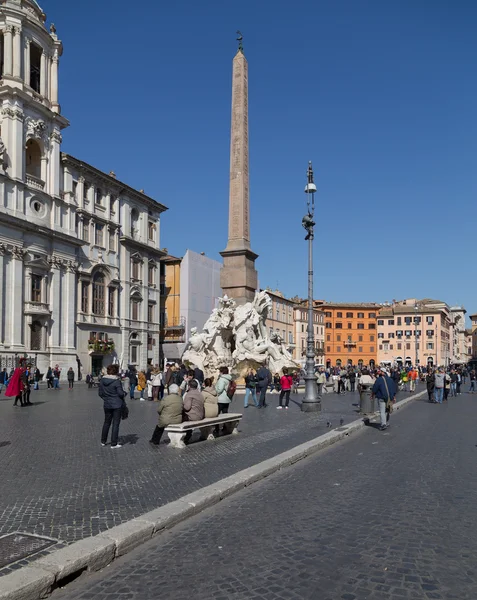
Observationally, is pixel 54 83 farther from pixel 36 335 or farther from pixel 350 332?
pixel 350 332

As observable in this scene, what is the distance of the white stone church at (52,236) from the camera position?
35.2 meters

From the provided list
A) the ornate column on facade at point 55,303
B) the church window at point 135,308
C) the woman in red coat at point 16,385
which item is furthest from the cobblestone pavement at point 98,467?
the church window at point 135,308

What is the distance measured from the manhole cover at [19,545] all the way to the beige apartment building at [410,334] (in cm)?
8859

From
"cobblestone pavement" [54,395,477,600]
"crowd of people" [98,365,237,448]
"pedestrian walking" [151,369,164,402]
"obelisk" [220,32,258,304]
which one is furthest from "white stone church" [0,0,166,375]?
"cobblestone pavement" [54,395,477,600]

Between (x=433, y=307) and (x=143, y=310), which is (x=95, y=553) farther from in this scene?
(x=433, y=307)

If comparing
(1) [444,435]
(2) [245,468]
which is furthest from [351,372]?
(2) [245,468]

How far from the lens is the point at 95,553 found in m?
4.17

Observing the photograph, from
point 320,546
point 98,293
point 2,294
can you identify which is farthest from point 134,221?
point 320,546

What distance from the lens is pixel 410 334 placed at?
91.2 m

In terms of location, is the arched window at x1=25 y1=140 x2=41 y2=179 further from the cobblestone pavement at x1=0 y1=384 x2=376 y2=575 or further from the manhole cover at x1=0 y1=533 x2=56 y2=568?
the manhole cover at x1=0 y1=533 x2=56 y2=568

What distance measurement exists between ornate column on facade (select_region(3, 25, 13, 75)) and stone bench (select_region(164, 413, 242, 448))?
33539 millimetres

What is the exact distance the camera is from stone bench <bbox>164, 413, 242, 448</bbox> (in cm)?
916

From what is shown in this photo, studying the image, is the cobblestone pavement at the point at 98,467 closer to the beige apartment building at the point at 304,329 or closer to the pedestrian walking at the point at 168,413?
the pedestrian walking at the point at 168,413

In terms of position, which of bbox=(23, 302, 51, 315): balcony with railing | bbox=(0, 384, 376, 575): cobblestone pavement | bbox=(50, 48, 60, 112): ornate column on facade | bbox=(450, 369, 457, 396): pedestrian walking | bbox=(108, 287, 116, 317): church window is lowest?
bbox=(450, 369, 457, 396): pedestrian walking
